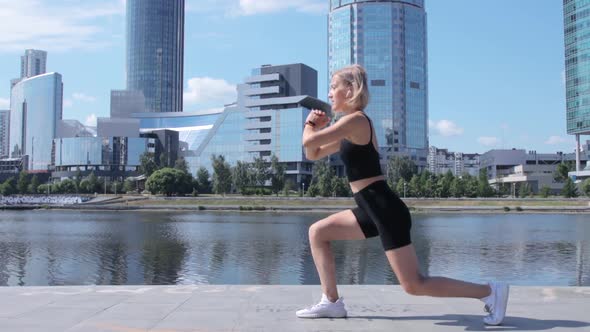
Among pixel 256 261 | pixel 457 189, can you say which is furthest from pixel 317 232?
pixel 457 189

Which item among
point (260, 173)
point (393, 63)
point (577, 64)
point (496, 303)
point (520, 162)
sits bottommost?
point (496, 303)

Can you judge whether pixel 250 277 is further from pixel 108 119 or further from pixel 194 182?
pixel 108 119

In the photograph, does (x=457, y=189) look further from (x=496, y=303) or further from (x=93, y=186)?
(x=496, y=303)

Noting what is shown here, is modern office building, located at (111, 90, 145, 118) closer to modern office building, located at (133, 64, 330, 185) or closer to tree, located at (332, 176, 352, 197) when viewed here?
modern office building, located at (133, 64, 330, 185)

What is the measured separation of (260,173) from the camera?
12138cm

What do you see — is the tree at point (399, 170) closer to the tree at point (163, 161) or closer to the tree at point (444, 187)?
the tree at point (444, 187)

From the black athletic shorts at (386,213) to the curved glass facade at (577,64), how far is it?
12764 cm

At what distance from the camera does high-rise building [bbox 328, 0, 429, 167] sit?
16850cm

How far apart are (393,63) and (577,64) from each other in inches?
2334

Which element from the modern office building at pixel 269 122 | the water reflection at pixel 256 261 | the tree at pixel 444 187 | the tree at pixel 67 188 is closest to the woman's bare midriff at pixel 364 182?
the water reflection at pixel 256 261

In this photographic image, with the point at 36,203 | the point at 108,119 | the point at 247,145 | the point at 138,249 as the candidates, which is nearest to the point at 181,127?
the point at 108,119

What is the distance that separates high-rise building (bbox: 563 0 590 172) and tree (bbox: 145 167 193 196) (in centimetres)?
8580

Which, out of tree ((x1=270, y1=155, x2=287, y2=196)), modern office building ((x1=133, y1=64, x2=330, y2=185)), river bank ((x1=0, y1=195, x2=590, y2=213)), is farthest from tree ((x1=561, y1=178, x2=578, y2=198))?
modern office building ((x1=133, y1=64, x2=330, y2=185))

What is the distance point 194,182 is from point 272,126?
29390mm
